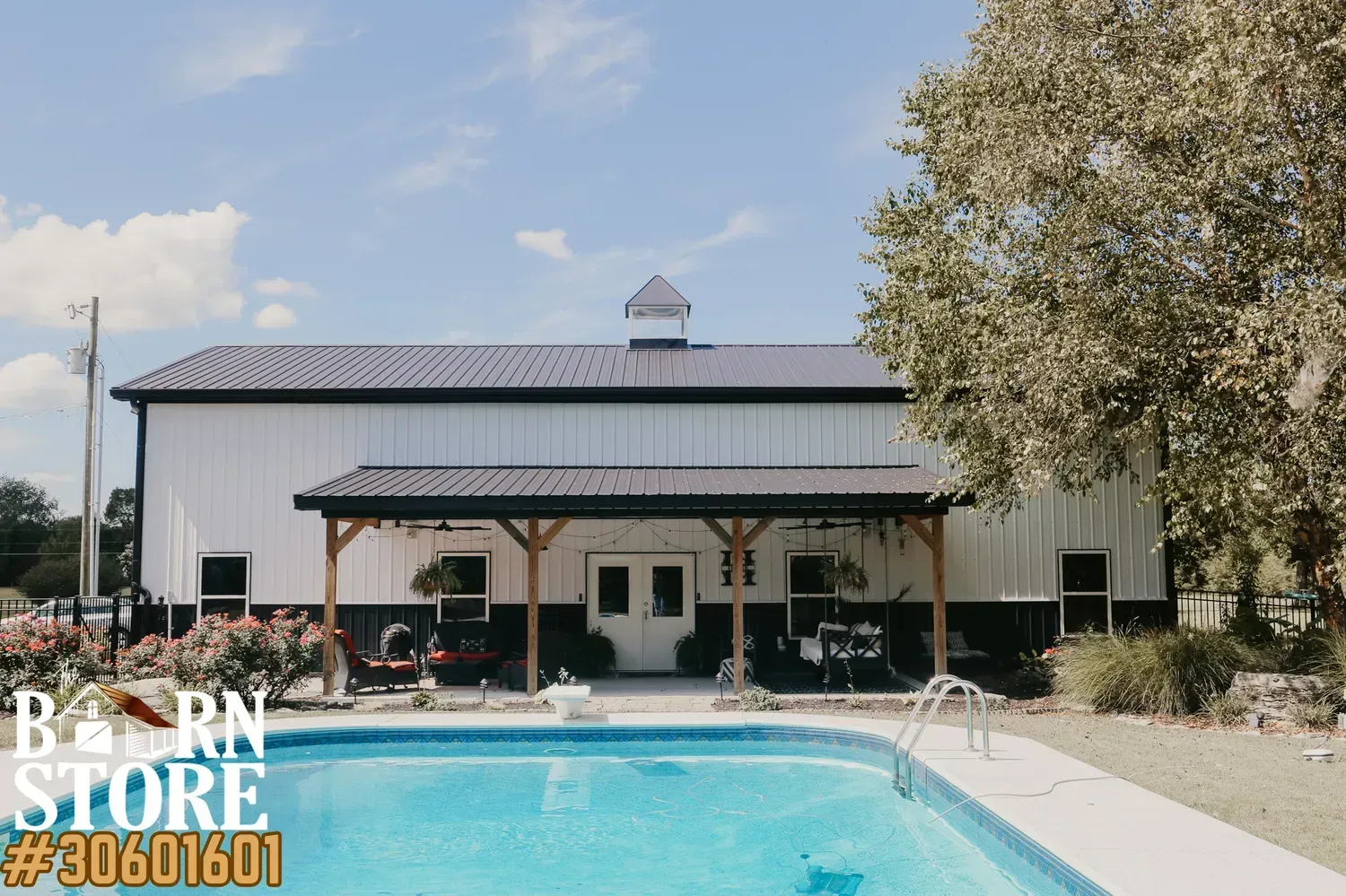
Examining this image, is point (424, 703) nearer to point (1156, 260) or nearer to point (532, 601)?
point (532, 601)

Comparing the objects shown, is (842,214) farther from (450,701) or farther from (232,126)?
(232,126)

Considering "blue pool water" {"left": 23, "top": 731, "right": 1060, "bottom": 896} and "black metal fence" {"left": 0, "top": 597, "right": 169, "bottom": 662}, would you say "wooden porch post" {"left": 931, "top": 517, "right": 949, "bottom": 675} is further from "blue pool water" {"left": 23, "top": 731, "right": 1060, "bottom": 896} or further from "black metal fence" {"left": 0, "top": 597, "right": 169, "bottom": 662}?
A: "black metal fence" {"left": 0, "top": 597, "right": 169, "bottom": 662}

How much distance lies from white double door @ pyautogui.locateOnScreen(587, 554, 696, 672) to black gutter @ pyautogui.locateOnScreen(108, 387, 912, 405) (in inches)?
104

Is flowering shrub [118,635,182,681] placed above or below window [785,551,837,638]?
below

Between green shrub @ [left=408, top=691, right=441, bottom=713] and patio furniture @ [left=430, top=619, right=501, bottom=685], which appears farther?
patio furniture @ [left=430, top=619, right=501, bottom=685]

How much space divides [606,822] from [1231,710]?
285 inches

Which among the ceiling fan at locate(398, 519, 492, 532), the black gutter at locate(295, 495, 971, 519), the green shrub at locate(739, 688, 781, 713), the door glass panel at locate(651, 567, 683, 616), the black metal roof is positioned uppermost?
the black metal roof

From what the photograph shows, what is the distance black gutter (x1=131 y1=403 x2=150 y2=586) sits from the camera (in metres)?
15.1

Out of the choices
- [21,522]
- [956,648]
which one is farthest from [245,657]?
[21,522]

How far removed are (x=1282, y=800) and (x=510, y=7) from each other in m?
13.5

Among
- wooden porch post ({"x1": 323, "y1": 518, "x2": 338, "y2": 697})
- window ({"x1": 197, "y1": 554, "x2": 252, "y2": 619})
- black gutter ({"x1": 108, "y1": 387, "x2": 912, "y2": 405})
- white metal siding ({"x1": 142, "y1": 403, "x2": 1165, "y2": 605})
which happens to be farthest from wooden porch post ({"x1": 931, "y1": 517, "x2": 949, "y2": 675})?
window ({"x1": 197, "y1": 554, "x2": 252, "y2": 619})

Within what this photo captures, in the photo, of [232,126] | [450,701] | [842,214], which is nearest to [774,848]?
[450,701]

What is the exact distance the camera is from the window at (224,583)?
15.1m

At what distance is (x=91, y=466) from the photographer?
987 inches
